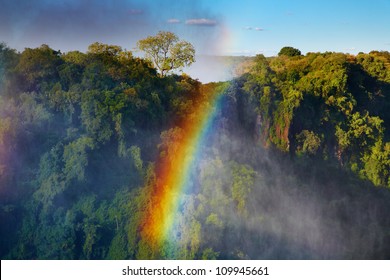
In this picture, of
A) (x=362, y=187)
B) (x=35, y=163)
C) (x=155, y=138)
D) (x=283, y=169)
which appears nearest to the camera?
(x=35, y=163)

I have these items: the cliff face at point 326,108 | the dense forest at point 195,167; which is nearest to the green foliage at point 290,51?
the cliff face at point 326,108

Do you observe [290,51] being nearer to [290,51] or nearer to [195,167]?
[290,51]

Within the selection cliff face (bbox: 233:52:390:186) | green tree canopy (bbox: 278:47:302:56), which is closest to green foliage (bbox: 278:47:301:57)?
green tree canopy (bbox: 278:47:302:56)

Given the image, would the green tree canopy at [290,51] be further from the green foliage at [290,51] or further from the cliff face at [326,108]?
the cliff face at [326,108]

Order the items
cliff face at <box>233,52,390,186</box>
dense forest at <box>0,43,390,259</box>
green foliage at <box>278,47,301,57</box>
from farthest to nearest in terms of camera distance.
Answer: green foliage at <box>278,47,301,57</box> → cliff face at <box>233,52,390,186</box> → dense forest at <box>0,43,390,259</box>

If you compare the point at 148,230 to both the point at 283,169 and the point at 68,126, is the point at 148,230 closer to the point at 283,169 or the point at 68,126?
the point at 68,126

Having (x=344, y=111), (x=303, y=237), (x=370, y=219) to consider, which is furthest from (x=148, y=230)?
(x=344, y=111)

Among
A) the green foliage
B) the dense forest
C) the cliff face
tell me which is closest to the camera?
the dense forest

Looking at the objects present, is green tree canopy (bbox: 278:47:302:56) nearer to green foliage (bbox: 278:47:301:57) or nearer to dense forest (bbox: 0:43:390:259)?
green foliage (bbox: 278:47:301:57)
